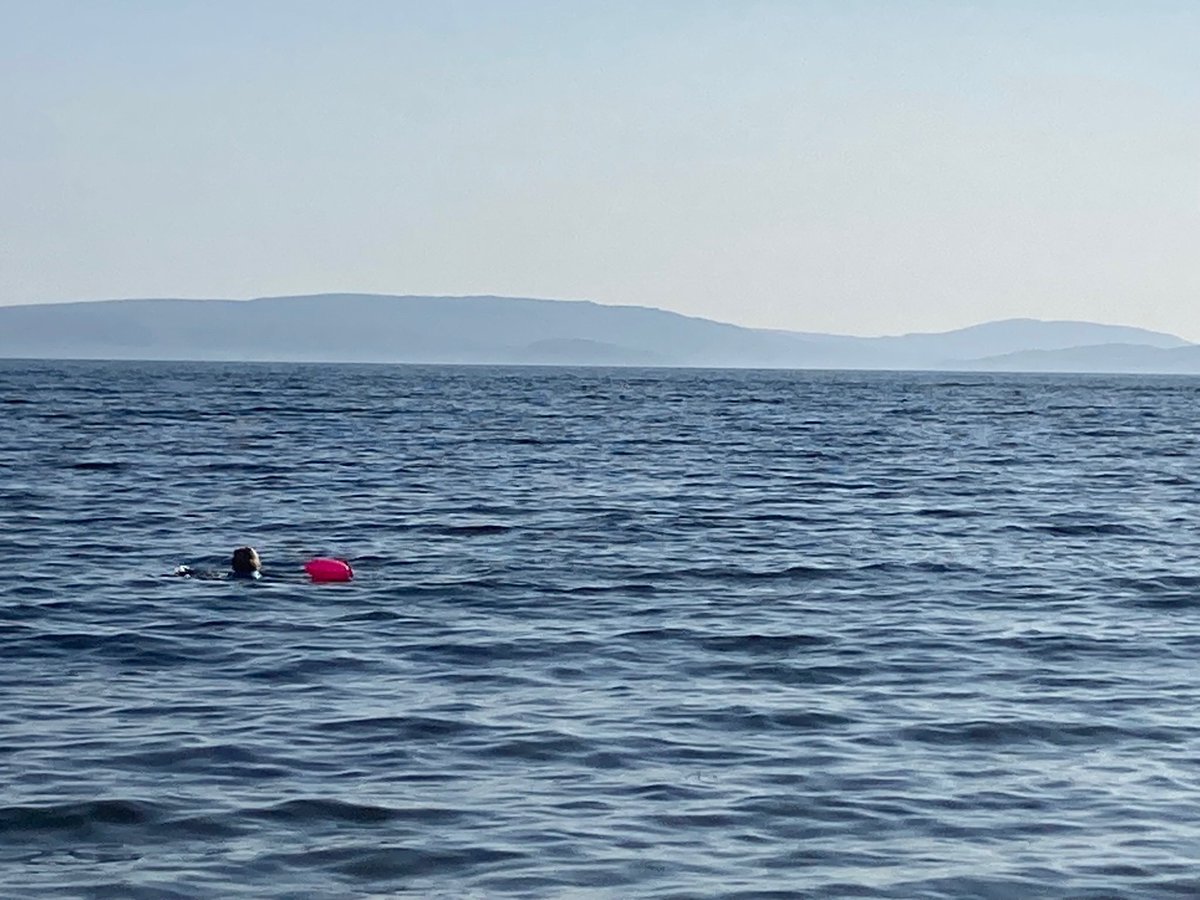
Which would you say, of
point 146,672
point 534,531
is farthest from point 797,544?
point 146,672

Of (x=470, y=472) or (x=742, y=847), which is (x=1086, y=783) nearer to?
(x=742, y=847)

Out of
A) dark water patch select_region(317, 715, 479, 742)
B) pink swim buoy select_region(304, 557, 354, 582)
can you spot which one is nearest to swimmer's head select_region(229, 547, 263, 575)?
pink swim buoy select_region(304, 557, 354, 582)

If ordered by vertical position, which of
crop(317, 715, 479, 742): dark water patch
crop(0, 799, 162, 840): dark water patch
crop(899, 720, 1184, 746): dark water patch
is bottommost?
crop(0, 799, 162, 840): dark water patch

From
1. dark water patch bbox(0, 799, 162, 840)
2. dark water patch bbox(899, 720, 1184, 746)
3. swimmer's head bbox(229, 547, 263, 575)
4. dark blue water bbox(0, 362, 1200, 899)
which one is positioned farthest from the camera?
swimmer's head bbox(229, 547, 263, 575)

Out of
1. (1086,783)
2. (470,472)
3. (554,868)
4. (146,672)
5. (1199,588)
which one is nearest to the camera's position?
(554,868)

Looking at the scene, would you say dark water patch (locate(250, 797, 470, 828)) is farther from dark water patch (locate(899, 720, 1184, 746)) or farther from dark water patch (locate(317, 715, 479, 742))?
dark water patch (locate(899, 720, 1184, 746))

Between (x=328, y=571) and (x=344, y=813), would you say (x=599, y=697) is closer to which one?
(x=344, y=813)

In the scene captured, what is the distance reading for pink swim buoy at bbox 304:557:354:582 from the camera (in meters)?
24.5

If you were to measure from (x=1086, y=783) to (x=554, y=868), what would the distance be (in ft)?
14.3

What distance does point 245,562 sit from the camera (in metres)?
24.5

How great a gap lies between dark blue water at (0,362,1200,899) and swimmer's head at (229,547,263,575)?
1.33 feet

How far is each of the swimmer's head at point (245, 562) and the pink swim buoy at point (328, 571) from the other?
2.18ft

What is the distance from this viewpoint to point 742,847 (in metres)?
12.5

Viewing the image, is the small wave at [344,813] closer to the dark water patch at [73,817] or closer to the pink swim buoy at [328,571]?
the dark water patch at [73,817]
